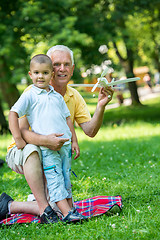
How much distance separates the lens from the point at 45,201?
3.24m

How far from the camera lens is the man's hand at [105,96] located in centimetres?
346

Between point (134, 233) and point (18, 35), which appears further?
point (18, 35)

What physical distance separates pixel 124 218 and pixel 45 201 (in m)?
0.73

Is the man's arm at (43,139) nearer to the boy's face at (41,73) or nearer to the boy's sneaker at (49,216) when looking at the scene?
the boy's face at (41,73)

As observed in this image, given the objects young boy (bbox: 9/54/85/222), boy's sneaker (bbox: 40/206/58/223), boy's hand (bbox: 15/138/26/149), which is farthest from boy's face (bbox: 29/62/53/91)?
boy's sneaker (bbox: 40/206/58/223)

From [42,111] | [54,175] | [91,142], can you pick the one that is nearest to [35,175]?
[54,175]

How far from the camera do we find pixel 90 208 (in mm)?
3625

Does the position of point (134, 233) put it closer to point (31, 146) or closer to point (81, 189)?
point (31, 146)

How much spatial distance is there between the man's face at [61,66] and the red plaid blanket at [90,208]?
1.29 meters

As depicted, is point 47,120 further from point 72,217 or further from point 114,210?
point 114,210

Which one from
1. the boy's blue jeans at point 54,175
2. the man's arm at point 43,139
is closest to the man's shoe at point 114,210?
the boy's blue jeans at point 54,175

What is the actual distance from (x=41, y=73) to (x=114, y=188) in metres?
1.81

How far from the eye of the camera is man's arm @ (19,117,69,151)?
3.13 meters

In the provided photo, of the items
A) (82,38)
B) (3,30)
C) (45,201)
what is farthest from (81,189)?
(3,30)
